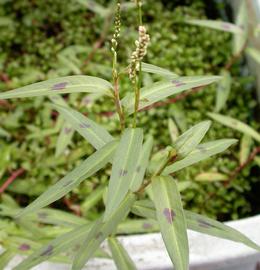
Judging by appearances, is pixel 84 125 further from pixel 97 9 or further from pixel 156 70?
pixel 97 9

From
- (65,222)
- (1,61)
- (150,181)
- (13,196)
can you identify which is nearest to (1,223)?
(65,222)

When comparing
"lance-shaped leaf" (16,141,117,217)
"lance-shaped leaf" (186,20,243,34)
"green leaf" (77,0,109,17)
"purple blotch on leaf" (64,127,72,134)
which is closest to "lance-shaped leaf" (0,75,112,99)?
"lance-shaped leaf" (16,141,117,217)

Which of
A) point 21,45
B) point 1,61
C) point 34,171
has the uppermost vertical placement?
point 21,45

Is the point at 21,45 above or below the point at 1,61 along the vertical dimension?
above

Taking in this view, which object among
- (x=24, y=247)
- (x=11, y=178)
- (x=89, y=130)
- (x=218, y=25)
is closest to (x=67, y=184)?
(x=89, y=130)

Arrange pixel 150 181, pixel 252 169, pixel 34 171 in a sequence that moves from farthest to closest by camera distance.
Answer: pixel 252 169 → pixel 34 171 → pixel 150 181

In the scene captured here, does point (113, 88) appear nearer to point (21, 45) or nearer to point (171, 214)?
point (171, 214)

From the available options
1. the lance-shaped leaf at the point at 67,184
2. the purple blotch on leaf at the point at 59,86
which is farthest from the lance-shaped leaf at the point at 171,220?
the purple blotch on leaf at the point at 59,86
